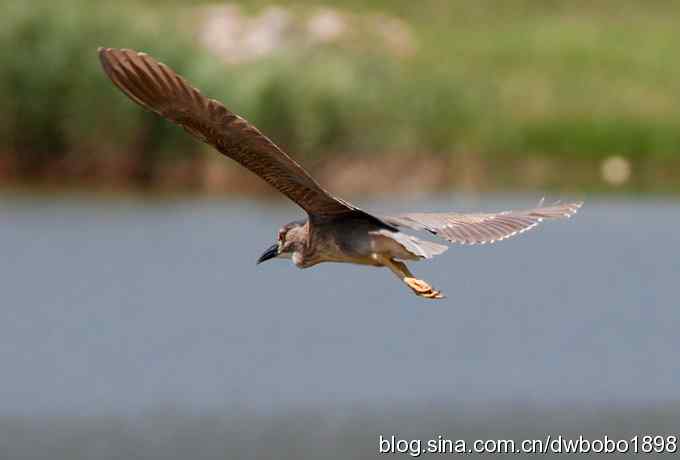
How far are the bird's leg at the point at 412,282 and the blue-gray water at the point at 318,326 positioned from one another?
12.7ft

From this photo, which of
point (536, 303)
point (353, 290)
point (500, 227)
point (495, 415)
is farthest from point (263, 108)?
point (500, 227)

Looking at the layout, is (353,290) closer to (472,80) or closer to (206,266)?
(206,266)

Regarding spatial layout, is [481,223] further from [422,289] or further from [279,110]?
[279,110]

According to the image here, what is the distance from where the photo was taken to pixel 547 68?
38.3 meters

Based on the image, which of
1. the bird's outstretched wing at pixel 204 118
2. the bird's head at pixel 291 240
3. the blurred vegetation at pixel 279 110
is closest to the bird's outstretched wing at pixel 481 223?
the bird's outstretched wing at pixel 204 118

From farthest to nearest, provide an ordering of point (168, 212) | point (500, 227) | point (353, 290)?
point (168, 212), point (353, 290), point (500, 227)

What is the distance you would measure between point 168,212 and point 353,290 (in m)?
7.16

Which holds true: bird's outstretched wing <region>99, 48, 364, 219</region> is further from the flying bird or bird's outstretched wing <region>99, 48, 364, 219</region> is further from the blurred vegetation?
the blurred vegetation

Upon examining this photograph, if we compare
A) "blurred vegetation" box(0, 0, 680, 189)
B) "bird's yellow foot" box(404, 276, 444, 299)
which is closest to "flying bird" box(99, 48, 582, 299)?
"bird's yellow foot" box(404, 276, 444, 299)

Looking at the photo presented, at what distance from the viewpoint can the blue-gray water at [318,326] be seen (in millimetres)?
13547

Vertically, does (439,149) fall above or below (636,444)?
above

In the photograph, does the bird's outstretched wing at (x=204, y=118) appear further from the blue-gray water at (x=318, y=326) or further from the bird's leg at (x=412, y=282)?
the blue-gray water at (x=318, y=326)

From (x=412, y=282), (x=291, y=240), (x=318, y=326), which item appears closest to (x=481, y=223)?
(x=412, y=282)

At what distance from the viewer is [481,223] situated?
29.0 feet
